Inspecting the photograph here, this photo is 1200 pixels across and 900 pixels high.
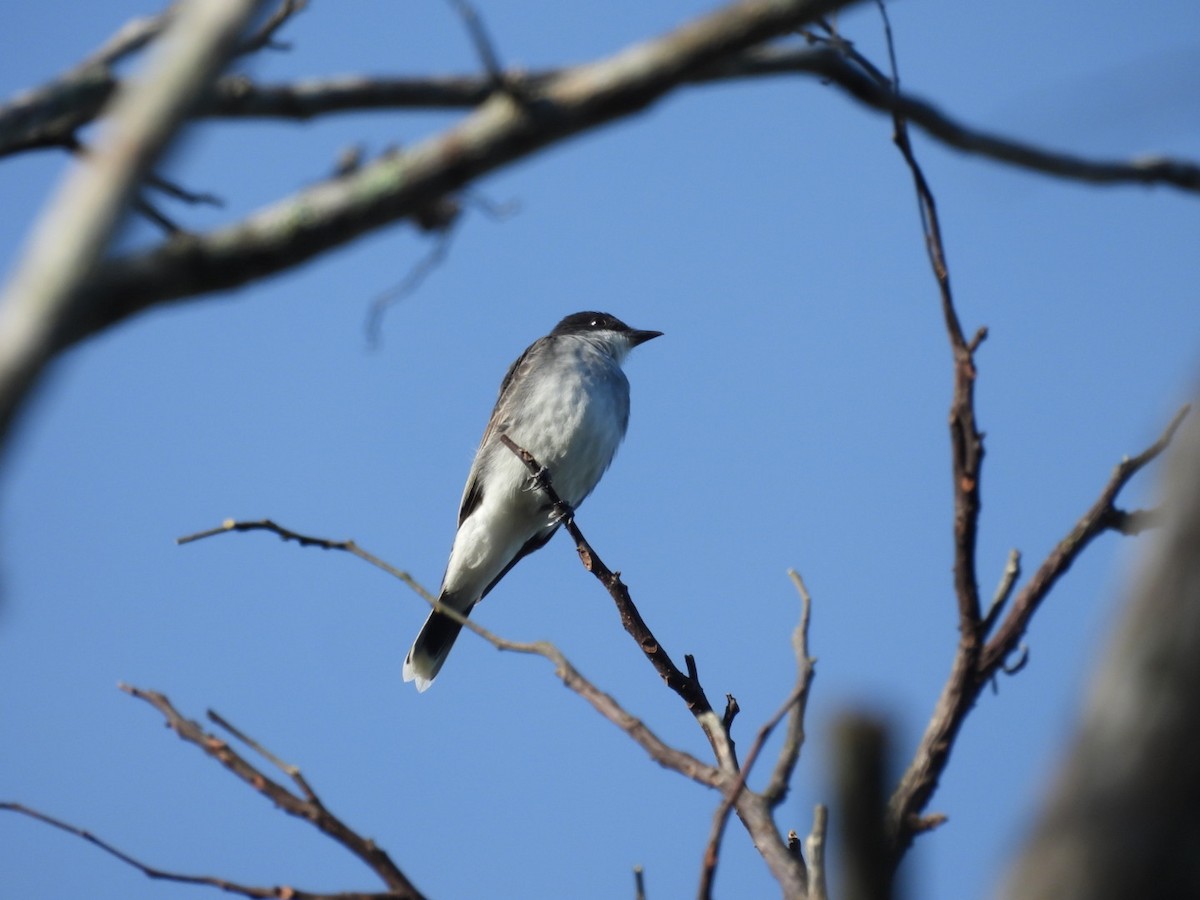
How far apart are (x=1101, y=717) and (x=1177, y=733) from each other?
0.08m

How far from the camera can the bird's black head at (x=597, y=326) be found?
10445mm

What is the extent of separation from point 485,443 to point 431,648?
5.34 feet

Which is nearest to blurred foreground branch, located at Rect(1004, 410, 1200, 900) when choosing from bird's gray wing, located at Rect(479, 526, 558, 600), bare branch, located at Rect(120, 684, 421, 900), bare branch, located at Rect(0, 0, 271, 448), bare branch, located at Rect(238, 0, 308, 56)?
bare branch, located at Rect(0, 0, 271, 448)

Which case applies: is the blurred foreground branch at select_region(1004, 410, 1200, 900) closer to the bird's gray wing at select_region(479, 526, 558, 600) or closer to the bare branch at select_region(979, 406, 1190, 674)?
the bare branch at select_region(979, 406, 1190, 674)

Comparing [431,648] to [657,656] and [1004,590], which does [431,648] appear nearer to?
[657,656]

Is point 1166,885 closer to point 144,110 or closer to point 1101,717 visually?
point 1101,717

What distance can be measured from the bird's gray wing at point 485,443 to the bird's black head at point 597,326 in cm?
82

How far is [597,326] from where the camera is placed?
10.7 m

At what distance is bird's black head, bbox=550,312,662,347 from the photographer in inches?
411

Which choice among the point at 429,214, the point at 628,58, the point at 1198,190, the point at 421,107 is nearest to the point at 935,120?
the point at 1198,190

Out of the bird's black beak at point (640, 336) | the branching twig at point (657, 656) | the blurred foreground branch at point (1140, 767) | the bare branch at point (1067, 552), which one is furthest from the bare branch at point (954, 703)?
the bird's black beak at point (640, 336)

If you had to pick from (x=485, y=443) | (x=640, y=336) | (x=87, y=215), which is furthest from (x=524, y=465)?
(x=87, y=215)

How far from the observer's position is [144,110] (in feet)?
5.50

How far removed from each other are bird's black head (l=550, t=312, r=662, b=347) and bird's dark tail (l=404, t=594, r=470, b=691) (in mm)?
2947
